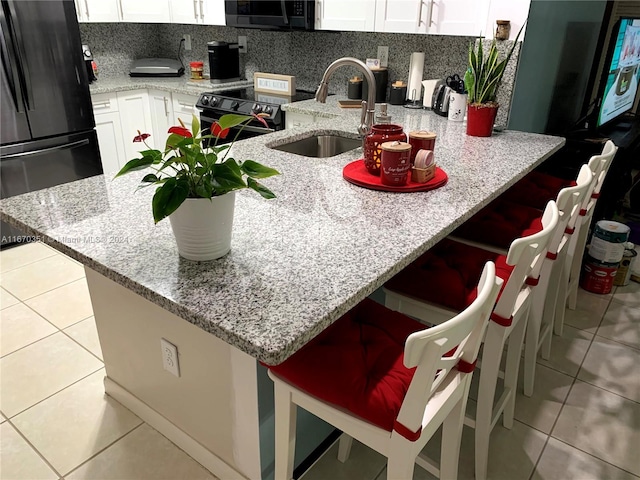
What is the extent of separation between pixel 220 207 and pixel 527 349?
145cm

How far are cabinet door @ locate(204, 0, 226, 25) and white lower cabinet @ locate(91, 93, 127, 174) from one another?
92 centimetres

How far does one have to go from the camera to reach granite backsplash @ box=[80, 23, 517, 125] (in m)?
3.07

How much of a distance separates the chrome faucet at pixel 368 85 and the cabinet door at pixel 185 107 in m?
2.04

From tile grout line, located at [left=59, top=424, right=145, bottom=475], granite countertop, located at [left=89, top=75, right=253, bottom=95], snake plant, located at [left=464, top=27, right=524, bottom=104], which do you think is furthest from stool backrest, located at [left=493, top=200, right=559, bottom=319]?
granite countertop, located at [left=89, top=75, right=253, bottom=95]

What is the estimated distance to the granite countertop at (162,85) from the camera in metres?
3.70

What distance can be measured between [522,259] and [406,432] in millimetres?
540

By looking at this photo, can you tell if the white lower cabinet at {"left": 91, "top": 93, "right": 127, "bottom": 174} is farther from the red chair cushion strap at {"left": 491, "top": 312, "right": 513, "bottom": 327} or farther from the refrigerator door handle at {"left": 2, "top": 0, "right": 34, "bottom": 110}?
the red chair cushion strap at {"left": 491, "top": 312, "right": 513, "bottom": 327}

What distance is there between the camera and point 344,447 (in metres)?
1.68

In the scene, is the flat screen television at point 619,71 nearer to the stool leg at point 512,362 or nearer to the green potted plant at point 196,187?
the stool leg at point 512,362

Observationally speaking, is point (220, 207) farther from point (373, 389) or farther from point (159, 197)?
point (373, 389)

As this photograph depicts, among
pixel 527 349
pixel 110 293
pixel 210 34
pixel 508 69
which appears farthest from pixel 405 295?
pixel 210 34

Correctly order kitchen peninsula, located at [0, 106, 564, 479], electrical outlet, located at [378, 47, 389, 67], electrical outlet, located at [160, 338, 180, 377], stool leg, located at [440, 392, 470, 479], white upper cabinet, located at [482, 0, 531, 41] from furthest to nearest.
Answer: electrical outlet, located at [378, 47, 389, 67] → white upper cabinet, located at [482, 0, 531, 41] → electrical outlet, located at [160, 338, 180, 377] → stool leg, located at [440, 392, 470, 479] → kitchen peninsula, located at [0, 106, 564, 479]

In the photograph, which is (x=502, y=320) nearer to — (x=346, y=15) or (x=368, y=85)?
(x=368, y=85)

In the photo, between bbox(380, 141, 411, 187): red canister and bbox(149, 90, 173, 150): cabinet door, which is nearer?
bbox(380, 141, 411, 187): red canister
